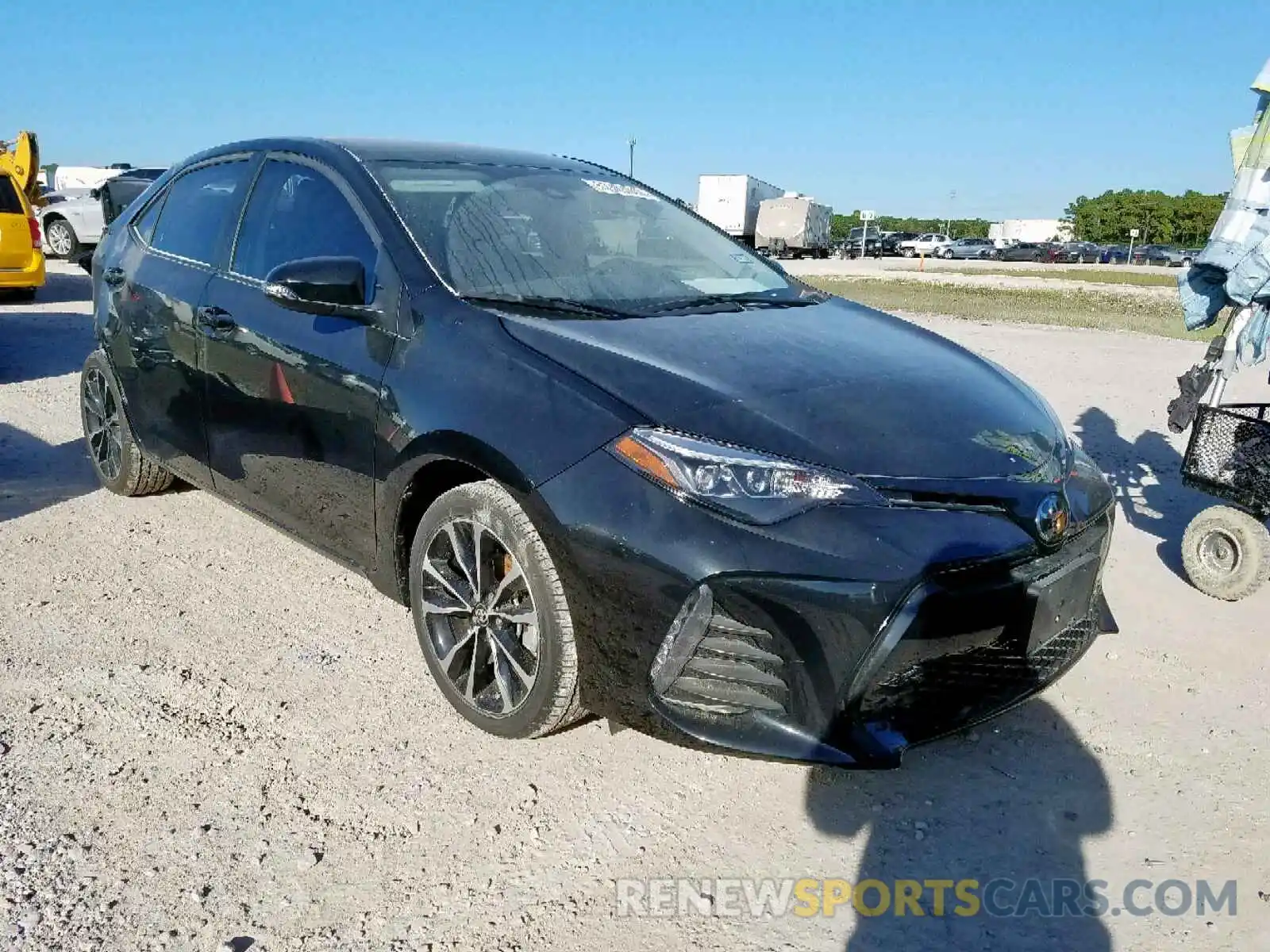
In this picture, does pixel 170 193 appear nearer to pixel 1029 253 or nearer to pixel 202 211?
pixel 202 211

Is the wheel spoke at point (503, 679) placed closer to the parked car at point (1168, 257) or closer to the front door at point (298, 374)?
the front door at point (298, 374)

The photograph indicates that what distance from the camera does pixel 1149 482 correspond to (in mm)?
5781

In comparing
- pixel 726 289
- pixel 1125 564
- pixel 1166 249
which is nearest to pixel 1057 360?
pixel 1125 564

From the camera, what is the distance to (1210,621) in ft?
12.6

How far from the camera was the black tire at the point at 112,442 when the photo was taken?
457cm

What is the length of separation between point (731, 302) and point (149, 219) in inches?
113

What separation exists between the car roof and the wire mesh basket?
282 cm

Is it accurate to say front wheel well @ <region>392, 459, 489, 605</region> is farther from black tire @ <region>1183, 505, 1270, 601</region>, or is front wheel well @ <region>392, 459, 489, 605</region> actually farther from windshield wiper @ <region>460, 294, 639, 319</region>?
black tire @ <region>1183, 505, 1270, 601</region>

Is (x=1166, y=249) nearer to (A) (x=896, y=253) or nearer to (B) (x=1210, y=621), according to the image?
(A) (x=896, y=253)

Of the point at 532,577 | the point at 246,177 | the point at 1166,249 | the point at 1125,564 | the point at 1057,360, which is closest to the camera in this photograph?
the point at 532,577

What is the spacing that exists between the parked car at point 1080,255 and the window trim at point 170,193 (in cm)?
5937

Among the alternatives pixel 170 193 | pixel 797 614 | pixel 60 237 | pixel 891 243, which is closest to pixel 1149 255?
pixel 891 243

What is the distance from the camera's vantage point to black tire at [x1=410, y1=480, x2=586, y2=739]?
2.48m

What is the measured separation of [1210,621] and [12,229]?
1209cm
